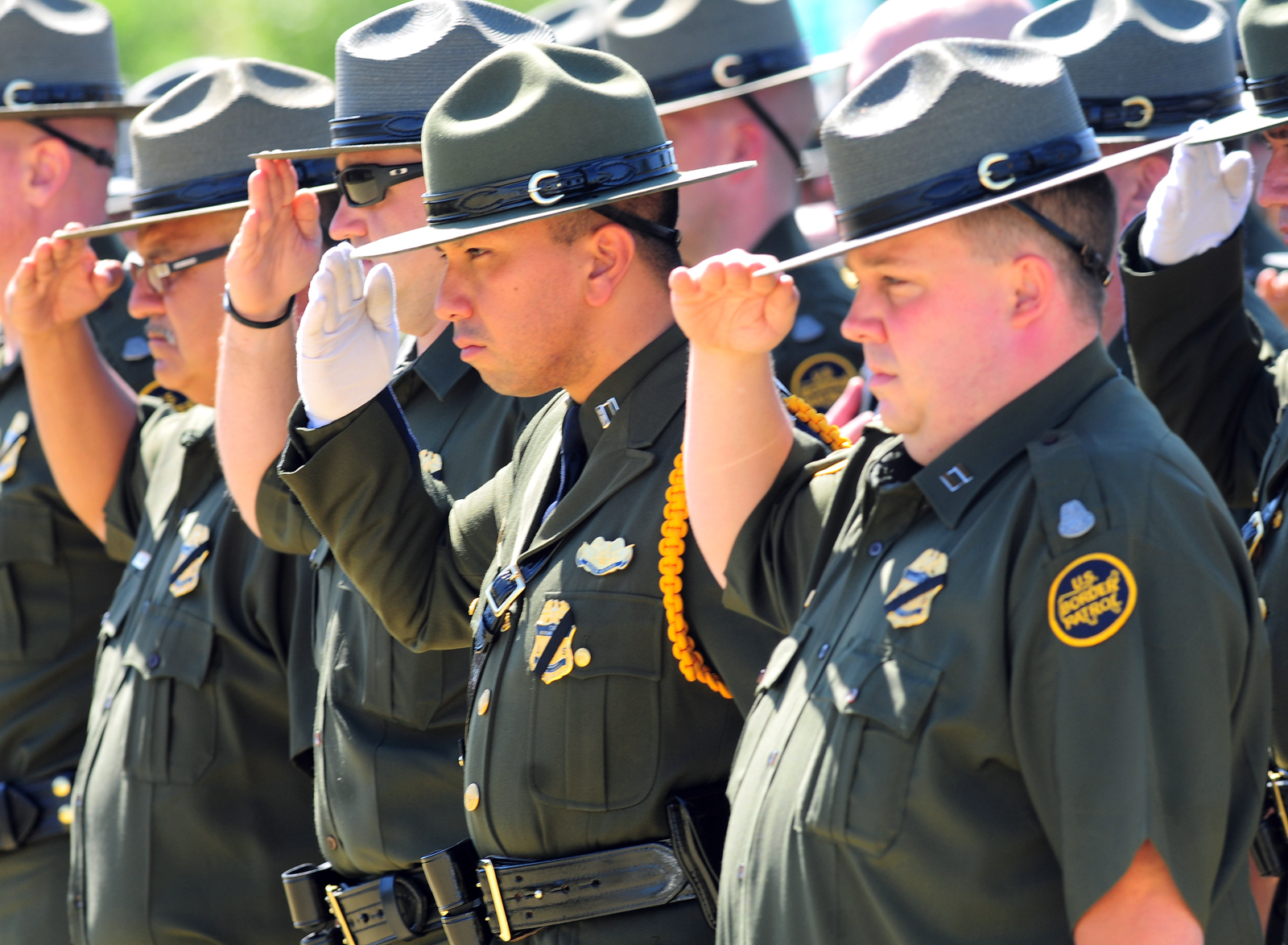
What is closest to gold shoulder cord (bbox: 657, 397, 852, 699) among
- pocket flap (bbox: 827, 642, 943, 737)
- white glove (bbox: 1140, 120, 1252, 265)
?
pocket flap (bbox: 827, 642, 943, 737)

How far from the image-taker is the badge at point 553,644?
2830 millimetres

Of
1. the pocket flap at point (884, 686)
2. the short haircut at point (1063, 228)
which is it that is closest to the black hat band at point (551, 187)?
the short haircut at point (1063, 228)

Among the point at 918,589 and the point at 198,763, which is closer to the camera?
the point at 918,589

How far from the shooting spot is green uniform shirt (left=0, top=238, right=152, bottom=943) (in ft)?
15.4

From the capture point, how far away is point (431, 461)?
365 centimetres

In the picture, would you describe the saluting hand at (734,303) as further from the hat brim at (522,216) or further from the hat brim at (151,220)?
the hat brim at (151,220)

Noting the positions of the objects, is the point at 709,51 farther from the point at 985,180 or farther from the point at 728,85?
the point at 985,180

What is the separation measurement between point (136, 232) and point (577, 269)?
196 cm

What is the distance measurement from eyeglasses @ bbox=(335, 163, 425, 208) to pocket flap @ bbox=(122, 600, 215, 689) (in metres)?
1.23

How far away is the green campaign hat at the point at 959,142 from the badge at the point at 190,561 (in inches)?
91.3

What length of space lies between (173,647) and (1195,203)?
2.67 meters

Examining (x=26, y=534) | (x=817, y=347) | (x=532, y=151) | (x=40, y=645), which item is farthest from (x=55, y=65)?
(x=532, y=151)

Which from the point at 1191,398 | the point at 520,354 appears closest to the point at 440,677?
the point at 520,354

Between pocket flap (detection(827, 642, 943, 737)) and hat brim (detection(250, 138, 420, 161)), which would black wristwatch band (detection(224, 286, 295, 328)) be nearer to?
hat brim (detection(250, 138, 420, 161))
